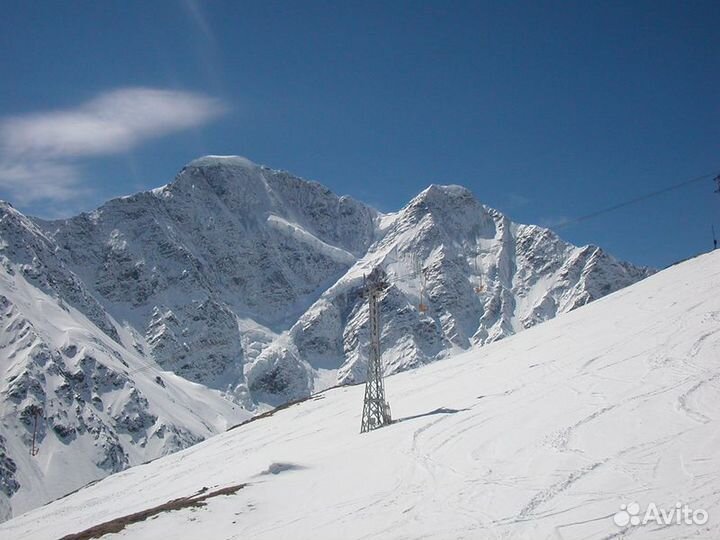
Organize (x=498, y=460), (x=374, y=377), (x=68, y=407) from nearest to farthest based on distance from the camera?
1. (x=498, y=460)
2. (x=374, y=377)
3. (x=68, y=407)

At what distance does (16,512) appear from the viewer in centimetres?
11906

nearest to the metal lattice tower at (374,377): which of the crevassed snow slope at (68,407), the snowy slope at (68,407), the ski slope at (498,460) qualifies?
the ski slope at (498,460)

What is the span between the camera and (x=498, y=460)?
1267 inches

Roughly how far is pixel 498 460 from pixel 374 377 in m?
21.7

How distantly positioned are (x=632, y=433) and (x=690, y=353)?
16341mm

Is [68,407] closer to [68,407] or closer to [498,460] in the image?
[68,407]

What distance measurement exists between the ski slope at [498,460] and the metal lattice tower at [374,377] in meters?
1.54

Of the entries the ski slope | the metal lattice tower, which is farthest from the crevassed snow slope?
the metal lattice tower

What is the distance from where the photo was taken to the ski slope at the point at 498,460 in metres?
25.5

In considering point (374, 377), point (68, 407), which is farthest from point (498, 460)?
point (68, 407)

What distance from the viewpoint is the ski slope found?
2547 cm

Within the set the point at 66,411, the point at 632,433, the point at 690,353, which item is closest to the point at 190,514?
the point at 632,433

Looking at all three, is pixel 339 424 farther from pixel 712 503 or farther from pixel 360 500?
pixel 712 503

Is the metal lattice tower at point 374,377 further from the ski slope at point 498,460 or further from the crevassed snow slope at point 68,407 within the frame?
the crevassed snow slope at point 68,407
